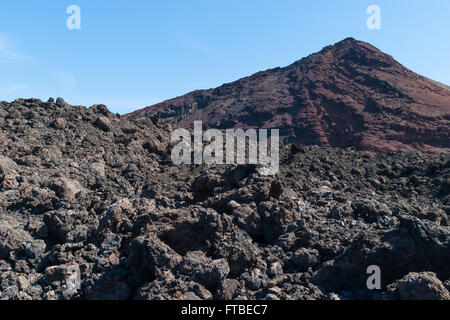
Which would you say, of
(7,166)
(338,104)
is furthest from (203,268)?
(338,104)

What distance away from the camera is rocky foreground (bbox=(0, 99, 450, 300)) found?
177 inches

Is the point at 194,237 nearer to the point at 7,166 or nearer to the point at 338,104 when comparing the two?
the point at 7,166

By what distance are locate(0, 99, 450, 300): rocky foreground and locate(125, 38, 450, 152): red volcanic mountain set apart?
18.4 m

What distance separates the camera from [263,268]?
4934 mm

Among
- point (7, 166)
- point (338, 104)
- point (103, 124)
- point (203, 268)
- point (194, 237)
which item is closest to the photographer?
point (203, 268)

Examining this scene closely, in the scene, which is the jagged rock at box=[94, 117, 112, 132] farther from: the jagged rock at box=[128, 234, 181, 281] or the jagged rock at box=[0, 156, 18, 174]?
the jagged rock at box=[128, 234, 181, 281]

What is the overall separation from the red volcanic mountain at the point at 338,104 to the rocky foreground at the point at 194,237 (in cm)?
1837

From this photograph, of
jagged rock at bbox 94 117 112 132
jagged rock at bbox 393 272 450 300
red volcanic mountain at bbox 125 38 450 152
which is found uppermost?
red volcanic mountain at bbox 125 38 450 152

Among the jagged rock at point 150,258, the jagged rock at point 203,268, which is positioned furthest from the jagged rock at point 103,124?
the jagged rock at point 203,268

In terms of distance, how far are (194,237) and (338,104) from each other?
26271mm

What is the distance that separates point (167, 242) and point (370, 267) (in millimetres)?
2575

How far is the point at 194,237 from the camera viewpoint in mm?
5184

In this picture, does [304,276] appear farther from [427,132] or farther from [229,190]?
[427,132]

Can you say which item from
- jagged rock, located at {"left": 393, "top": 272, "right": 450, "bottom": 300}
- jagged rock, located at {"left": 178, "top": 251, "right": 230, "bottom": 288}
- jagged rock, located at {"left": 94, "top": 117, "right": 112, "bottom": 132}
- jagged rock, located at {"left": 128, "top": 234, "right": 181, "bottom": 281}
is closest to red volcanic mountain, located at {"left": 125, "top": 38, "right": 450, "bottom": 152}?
jagged rock, located at {"left": 94, "top": 117, "right": 112, "bottom": 132}
